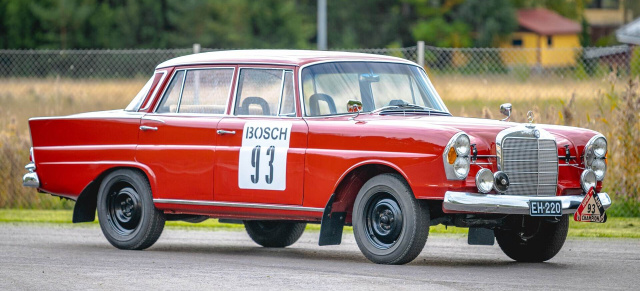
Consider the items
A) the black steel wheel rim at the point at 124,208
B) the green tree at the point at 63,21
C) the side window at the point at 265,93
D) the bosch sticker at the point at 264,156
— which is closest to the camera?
the bosch sticker at the point at 264,156

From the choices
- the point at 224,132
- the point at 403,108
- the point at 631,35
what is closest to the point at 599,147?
the point at 403,108

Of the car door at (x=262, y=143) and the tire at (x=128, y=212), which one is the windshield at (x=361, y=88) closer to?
the car door at (x=262, y=143)

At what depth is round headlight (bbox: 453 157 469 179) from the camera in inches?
344

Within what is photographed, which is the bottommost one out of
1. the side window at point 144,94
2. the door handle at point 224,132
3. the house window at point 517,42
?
the door handle at point 224,132

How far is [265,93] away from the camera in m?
10.3

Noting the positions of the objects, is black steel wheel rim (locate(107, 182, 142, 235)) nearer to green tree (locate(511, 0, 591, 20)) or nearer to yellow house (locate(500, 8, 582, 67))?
yellow house (locate(500, 8, 582, 67))

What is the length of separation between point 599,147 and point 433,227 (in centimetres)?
394

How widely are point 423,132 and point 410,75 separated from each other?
63.2 inches

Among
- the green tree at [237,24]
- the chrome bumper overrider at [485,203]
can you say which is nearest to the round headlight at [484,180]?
the chrome bumper overrider at [485,203]

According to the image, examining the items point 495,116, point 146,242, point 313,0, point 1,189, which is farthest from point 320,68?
point 313,0

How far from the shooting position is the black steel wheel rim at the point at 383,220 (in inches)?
361

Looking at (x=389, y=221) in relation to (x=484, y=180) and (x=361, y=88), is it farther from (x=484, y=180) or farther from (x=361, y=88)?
(x=361, y=88)

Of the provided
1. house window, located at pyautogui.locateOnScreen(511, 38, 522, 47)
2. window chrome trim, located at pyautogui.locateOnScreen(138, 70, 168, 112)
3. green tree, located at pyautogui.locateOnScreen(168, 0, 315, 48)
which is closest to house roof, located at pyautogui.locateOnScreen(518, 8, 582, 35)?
house window, located at pyautogui.locateOnScreen(511, 38, 522, 47)

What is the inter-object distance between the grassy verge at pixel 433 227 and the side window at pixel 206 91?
2.71 meters
